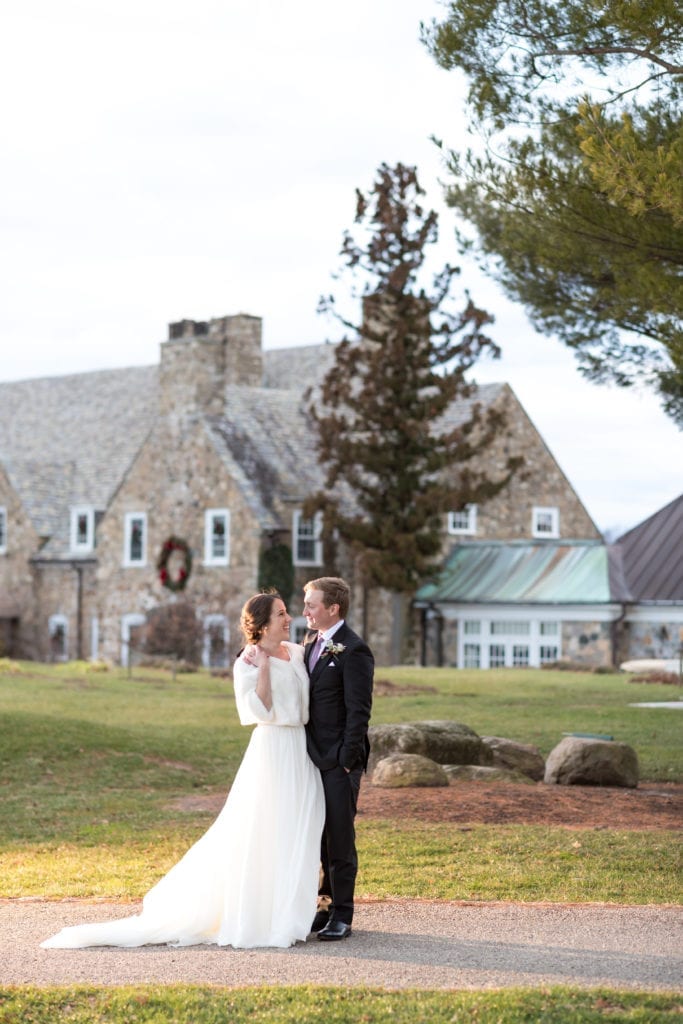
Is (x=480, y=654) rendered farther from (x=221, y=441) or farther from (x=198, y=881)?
(x=198, y=881)

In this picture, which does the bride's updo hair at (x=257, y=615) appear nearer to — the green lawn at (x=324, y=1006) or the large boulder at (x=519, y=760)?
the green lawn at (x=324, y=1006)

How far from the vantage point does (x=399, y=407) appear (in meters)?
40.7

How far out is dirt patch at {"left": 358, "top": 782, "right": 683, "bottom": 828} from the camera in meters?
14.0

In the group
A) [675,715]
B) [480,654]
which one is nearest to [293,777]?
[675,715]

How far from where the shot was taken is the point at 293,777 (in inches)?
348

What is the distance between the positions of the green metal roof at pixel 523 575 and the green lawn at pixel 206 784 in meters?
8.33

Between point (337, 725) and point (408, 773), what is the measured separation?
6919 mm

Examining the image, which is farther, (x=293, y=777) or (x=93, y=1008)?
(x=293, y=777)

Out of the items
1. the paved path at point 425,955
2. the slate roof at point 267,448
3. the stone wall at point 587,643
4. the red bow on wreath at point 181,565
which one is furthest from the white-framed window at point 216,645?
the paved path at point 425,955

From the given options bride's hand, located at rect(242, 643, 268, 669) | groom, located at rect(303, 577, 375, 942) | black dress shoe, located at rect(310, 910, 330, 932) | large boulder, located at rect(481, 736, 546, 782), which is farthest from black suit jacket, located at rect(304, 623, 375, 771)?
large boulder, located at rect(481, 736, 546, 782)

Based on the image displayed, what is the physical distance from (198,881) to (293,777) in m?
0.82

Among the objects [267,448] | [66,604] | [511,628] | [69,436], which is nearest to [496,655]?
[511,628]

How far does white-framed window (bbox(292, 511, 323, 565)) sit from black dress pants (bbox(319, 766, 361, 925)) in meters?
34.1

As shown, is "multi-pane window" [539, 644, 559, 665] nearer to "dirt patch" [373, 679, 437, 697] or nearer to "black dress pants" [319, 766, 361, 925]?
"dirt patch" [373, 679, 437, 697]
